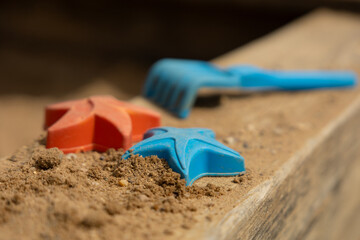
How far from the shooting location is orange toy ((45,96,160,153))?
3.45ft

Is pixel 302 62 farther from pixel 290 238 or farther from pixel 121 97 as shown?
pixel 121 97

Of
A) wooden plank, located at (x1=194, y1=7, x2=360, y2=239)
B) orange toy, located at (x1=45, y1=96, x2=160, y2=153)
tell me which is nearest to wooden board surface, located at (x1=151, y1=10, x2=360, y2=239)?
wooden plank, located at (x1=194, y1=7, x2=360, y2=239)

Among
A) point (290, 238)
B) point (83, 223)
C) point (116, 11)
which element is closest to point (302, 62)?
point (290, 238)

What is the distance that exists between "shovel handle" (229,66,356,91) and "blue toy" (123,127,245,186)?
68cm

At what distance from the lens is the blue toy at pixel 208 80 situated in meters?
1.48

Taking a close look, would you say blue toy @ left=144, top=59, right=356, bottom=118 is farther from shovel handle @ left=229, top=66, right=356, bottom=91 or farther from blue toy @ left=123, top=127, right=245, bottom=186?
blue toy @ left=123, top=127, right=245, bottom=186

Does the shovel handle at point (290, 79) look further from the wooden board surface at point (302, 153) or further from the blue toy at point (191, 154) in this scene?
the blue toy at point (191, 154)

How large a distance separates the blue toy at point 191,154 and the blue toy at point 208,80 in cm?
46

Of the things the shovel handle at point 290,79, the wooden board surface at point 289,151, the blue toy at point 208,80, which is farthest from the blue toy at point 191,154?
the shovel handle at point 290,79

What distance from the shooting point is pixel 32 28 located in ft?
11.9

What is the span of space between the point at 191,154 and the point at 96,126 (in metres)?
0.31

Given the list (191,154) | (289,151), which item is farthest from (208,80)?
(191,154)

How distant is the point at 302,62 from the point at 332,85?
0.97 feet

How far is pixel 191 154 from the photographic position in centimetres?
94
